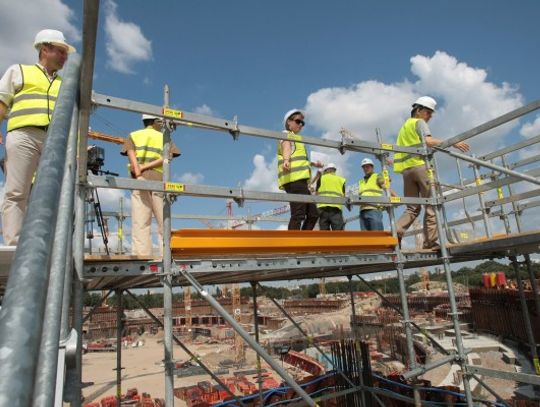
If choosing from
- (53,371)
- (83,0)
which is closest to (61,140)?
(53,371)

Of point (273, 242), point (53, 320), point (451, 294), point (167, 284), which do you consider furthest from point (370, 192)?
point (53, 320)

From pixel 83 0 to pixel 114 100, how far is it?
66.5 inches

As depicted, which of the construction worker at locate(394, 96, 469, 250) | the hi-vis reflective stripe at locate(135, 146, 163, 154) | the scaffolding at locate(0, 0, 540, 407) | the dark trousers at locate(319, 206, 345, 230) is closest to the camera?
the scaffolding at locate(0, 0, 540, 407)

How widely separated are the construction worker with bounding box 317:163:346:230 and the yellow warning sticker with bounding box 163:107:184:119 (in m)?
3.70

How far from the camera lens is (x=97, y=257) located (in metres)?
3.13

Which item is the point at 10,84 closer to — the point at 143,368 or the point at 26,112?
the point at 26,112

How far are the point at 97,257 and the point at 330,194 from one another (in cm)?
502

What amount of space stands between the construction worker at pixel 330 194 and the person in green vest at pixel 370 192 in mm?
505

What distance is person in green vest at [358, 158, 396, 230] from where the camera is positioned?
764 cm

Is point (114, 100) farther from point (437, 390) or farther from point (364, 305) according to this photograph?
point (364, 305)

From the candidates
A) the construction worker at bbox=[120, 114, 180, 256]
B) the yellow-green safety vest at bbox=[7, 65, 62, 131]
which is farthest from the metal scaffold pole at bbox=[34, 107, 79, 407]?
the construction worker at bbox=[120, 114, 180, 256]

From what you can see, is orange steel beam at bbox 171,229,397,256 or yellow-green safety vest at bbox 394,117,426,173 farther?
yellow-green safety vest at bbox 394,117,426,173

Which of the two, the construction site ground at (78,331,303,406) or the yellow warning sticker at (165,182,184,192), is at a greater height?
the yellow warning sticker at (165,182,184,192)

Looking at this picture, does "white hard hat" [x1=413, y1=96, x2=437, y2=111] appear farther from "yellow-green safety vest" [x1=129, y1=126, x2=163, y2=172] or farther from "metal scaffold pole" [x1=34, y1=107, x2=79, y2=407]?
"metal scaffold pole" [x1=34, y1=107, x2=79, y2=407]
